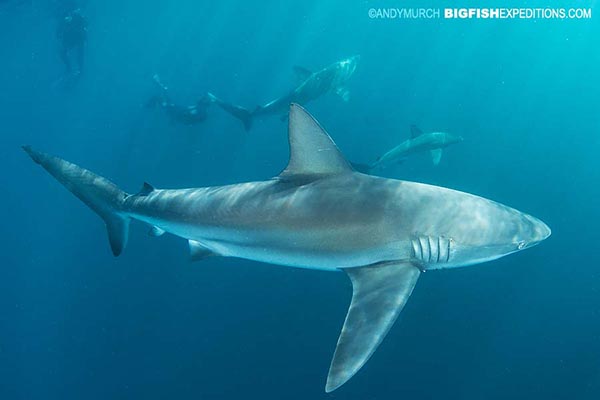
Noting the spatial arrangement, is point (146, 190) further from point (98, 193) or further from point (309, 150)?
point (309, 150)

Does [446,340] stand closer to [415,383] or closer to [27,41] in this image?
[415,383]

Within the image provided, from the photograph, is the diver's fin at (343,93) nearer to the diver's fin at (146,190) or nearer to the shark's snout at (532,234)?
the diver's fin at (146,190)

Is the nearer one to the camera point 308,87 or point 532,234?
point 532,234

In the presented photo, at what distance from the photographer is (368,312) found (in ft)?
11.0

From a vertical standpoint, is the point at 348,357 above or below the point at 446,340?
above

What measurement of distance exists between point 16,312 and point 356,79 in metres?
28.8

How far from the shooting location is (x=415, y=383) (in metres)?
10.2

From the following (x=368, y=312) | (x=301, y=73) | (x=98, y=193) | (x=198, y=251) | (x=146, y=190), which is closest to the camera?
(x=368, y=312)

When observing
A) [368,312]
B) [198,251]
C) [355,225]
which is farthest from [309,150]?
[198,251]

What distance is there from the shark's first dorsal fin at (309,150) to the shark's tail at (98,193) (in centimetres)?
232

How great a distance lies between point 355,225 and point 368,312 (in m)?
0.78

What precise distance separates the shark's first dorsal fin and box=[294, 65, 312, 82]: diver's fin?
10428mm

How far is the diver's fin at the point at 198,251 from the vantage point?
4688 mm

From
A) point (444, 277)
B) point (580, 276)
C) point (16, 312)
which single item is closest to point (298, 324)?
point (444, 277)
